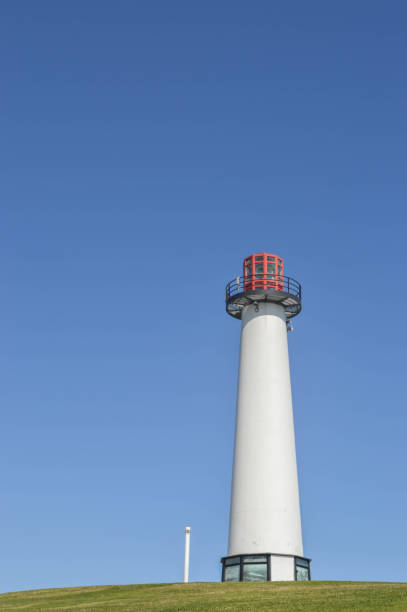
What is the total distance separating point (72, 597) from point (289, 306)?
21.9m

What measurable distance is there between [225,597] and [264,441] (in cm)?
1445

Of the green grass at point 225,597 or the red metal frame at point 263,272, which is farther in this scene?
the red metal frame at point 263,272

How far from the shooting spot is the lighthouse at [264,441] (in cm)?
4609

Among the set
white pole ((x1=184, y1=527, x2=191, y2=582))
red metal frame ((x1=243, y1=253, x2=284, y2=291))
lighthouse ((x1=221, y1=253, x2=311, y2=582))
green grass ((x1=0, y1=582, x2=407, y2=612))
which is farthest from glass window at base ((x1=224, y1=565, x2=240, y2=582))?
red metal frame ((x1=243, y1=253, x2=284, y2=291))

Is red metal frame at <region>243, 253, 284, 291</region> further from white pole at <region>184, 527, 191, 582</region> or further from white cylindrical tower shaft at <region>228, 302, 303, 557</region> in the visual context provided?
white pole at <region>184, 527, 191, 582</region>

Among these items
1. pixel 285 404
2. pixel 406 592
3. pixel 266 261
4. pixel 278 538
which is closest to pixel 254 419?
pixel 285 404

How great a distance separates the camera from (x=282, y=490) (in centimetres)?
4734

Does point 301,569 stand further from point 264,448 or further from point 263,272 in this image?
point 263,272

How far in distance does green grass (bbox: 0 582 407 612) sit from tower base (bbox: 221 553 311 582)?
5391 mm

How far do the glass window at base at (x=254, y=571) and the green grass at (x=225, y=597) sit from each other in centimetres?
519

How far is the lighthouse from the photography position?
151 feet

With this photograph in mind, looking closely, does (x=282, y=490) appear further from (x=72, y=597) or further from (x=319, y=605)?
(x=319, y=605)

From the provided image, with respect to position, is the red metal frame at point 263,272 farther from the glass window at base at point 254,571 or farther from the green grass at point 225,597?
the green grass at point 225,597

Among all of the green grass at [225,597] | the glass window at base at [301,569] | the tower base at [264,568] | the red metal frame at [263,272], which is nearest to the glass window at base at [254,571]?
the tower base at [264,568]
